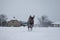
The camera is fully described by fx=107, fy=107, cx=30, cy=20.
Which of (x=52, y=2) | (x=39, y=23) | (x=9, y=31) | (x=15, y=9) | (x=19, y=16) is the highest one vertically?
(x=52, y=2)

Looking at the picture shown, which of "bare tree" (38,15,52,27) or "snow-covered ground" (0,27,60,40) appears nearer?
"snow-covered ground" (0,27,60,40)

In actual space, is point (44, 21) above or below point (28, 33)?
above

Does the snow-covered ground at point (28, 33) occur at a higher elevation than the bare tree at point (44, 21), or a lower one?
lower

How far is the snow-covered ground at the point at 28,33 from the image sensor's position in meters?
2.20

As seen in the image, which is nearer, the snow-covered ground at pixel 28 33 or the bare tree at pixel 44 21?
the snow-covered ground at pixel 28 33

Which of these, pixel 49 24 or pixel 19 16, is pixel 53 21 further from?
pixel 19 16

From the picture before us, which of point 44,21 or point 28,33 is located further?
point 44,21

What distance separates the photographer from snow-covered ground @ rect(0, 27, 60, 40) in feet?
7.22

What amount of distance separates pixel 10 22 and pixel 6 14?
0.77ft

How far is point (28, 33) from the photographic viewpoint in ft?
8.10

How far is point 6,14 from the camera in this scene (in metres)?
2.71

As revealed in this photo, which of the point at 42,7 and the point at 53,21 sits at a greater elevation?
the point at 42,7

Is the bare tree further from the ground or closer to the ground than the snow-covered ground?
further from the ground

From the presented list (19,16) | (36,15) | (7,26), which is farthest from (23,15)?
(7,26)
